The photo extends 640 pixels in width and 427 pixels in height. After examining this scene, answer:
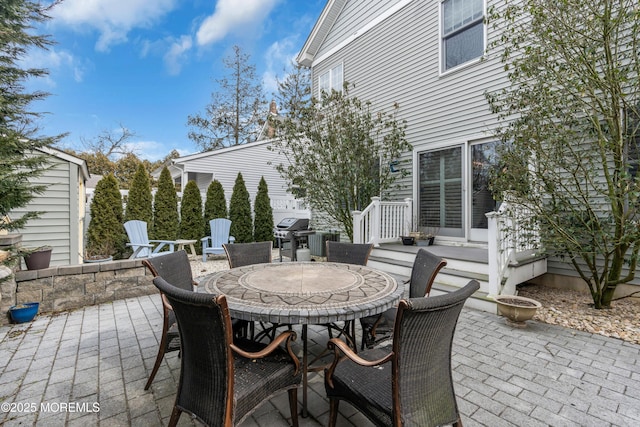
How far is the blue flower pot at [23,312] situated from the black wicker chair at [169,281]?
2.29m

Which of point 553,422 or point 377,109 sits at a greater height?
point 377,109

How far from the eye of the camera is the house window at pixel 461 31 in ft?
18.3

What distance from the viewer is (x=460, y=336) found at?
3.13 m

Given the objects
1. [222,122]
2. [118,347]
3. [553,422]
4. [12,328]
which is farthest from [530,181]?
[222,122]

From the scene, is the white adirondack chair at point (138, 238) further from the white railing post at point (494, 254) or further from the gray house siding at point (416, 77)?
the white railing post at point (494, 254)

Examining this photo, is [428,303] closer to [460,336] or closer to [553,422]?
[553,422]

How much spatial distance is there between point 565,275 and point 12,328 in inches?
291

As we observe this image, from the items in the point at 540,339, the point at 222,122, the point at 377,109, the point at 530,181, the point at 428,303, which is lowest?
the point at 540,339

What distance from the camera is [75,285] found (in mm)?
3957

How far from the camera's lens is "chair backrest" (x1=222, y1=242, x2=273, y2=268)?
3.25 m

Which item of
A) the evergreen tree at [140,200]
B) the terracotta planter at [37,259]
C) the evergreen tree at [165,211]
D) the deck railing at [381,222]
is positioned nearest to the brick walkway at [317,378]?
the terracotta planter at [37,259]

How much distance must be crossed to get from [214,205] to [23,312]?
5.98 metres

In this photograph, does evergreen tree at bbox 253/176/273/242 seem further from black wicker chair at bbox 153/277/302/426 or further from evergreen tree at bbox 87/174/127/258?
black wicker chair at bbox 153/277/302/426

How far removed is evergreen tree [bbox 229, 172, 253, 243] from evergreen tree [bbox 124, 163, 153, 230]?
2364 millimetres
